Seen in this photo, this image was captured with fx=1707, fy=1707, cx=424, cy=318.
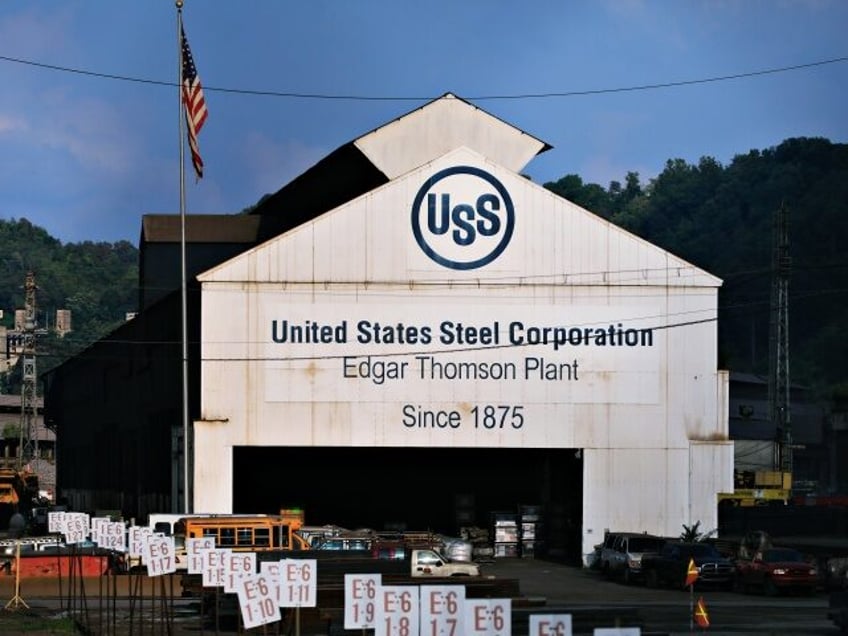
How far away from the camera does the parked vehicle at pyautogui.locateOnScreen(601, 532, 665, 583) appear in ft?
175

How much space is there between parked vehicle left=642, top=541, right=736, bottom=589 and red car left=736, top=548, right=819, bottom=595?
0.76 meters

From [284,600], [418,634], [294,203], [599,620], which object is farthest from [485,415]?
[418,634]

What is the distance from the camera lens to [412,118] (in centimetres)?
7062

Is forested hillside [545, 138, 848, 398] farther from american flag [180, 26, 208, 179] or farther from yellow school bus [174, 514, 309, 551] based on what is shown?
yellow school bus [174, 514, 309, 551]

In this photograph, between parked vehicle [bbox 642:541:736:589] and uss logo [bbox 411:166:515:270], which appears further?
uss logo [bbox 411:166:515:270]

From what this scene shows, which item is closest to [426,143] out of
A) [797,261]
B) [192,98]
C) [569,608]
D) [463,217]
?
[463,217]

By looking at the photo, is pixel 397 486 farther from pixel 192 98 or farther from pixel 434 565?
pixel 434 565

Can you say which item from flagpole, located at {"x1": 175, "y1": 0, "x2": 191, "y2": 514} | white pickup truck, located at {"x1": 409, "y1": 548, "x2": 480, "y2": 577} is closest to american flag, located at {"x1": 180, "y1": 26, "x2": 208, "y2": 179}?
flagpole, located at {"x1": 175, "y1": 0, "x2": 191, "y2": 514}

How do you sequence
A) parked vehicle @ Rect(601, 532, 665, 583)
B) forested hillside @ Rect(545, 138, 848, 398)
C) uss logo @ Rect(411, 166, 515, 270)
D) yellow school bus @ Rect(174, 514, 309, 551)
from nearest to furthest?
yellow school bus @ Rect(174, 514, 309, 551)
parked vehicle @ Rect(601, 532, 665, 583)
uss logo @ Rect(411, 166, 515, 270)
forested hillside @ Rect(545, 138, 848, 398)

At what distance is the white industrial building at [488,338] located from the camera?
5966 centimetres

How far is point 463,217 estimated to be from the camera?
61.2 metres

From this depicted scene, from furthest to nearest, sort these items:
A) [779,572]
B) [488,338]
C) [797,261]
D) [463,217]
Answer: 1. [797,261]
2. [463,217]
3. [488,338]
4. [779,572]

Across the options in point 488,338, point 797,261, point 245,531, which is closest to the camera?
point 245,531

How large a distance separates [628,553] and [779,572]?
23.5 feet
